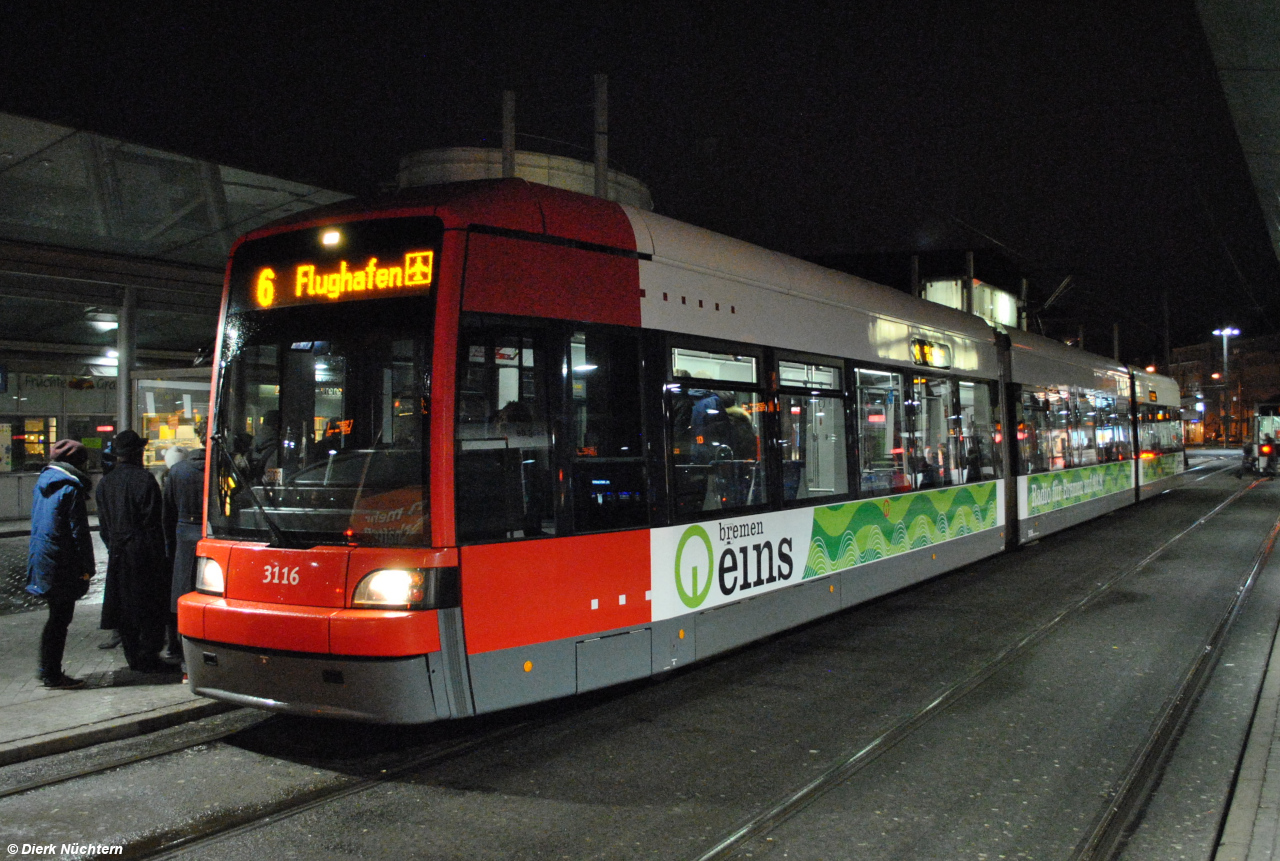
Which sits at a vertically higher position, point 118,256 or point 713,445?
point 118,256

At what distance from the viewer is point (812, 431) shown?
313 inches

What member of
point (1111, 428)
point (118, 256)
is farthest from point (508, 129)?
point (1111, 428)

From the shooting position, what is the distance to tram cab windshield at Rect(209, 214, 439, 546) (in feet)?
16.0

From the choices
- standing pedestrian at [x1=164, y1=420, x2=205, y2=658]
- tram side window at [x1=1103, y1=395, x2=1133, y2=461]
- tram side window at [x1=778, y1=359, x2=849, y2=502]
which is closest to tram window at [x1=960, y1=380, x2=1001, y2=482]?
tram side window at [x1=778, y1=359, x2=849, y2=502]

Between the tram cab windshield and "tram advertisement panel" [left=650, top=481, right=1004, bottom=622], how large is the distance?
1.86 metres

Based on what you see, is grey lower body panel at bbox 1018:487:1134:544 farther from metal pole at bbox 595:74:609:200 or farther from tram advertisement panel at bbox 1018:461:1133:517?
metal pole at bbox 595:74:609:200

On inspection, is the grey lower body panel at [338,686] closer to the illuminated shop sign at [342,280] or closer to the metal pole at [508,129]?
the illuminated shop sign at [342,280]

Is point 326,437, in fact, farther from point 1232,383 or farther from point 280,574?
point 1232,383

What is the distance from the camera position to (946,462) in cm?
1065

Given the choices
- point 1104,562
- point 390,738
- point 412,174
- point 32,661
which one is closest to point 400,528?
point 390,738

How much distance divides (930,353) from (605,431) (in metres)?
6.13

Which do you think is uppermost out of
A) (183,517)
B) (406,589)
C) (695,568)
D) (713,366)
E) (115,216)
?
(115,216)

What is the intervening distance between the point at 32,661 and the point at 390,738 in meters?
3.64

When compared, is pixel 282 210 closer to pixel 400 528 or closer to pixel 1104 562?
pixel 400 528
